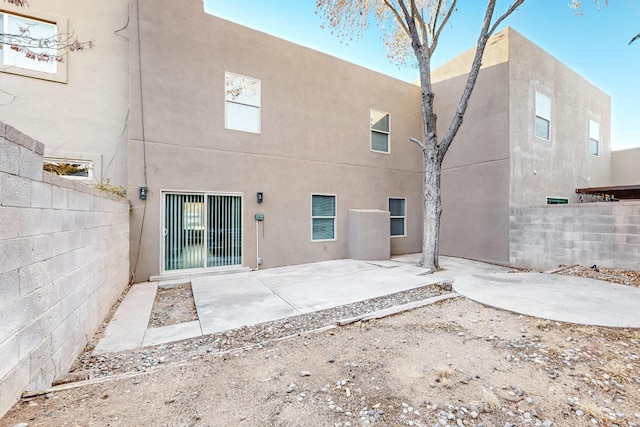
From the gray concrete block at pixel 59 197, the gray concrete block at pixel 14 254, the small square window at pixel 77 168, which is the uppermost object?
the small square window at pixel 77 168

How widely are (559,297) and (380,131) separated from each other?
6.61 metres

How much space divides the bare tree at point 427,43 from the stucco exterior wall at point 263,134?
1426 millimetres

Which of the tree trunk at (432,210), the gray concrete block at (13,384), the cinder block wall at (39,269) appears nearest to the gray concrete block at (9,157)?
the cinder block wall at (39,269)

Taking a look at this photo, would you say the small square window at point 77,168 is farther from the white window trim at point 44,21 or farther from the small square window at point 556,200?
the small square window at point 556,200

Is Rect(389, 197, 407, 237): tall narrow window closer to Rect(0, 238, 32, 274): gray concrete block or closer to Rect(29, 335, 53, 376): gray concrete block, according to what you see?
Rect(29, 335, 53, 376): gray concrete block

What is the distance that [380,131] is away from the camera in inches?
364

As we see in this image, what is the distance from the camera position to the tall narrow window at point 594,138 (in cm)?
1082

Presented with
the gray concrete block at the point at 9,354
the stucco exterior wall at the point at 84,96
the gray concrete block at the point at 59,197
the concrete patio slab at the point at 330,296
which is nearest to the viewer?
the gray concrete block at the point at 9,354

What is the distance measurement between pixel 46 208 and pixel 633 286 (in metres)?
8.71

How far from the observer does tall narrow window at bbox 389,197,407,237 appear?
376 inches

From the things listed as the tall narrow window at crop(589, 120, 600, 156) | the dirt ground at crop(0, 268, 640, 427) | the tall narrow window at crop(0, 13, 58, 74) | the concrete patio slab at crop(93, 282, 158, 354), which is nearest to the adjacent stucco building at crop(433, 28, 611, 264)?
the tall narrow window at crop(589, 120, 600, 156)

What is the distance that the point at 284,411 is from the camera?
2.01 meters

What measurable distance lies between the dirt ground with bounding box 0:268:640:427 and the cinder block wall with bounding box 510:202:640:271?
419cm

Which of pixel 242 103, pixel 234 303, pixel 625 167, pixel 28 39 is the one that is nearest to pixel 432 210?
pixel 234 303
